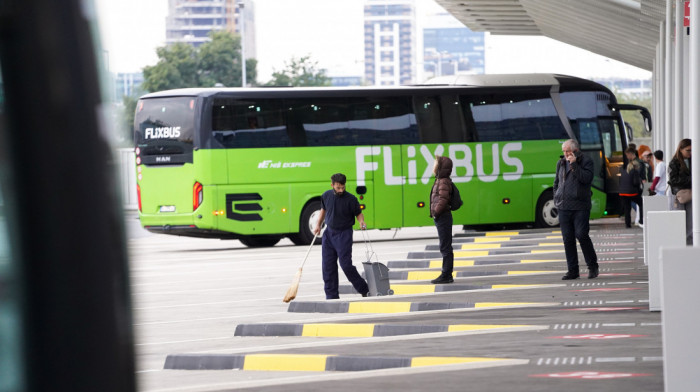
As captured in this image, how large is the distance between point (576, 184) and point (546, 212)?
14.5 m

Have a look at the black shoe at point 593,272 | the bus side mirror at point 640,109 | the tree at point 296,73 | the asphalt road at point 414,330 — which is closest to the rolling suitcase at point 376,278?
the asphalt road at point 414,330

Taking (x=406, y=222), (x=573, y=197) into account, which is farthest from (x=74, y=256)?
(x=406, y=222)

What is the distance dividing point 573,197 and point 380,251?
34.1 feet

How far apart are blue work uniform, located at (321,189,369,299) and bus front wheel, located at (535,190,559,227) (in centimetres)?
1484

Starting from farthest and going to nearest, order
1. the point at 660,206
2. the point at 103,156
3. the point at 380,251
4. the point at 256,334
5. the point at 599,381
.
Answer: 1. the point at 380,251
2. the point at 660,206
3. the point at 256,334
4. the point at 599,381
5. the point at 103,156

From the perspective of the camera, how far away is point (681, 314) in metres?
6.12

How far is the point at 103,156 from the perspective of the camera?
1756 mm

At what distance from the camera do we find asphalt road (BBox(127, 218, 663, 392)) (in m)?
7.92

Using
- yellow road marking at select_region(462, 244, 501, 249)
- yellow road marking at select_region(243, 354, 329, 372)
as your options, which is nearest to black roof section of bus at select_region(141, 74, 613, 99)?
yellow road marking at select_region(462, 244, 501, 249)

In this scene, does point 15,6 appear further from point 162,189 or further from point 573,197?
point 162,189

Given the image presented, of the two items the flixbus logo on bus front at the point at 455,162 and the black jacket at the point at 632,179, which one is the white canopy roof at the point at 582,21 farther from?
the flixbus logo on bus front at the point at 455,162

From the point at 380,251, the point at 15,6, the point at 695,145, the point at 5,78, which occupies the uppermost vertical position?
the point at 15,6

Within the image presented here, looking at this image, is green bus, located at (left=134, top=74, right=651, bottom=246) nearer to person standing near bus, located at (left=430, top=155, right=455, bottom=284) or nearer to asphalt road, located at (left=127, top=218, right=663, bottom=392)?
asphalt road, located at (left=127, top=218, right=663, bottom=392)

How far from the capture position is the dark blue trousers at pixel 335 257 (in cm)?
1402
